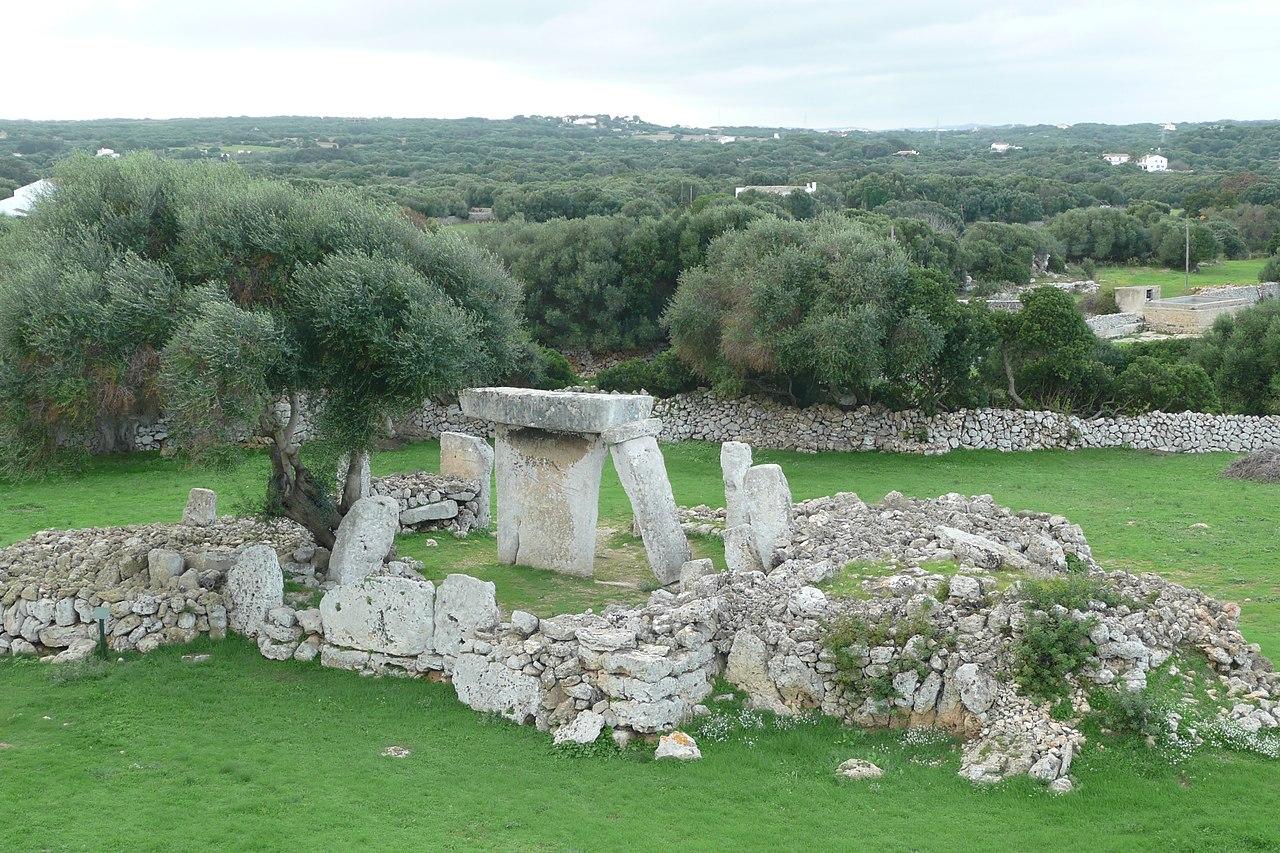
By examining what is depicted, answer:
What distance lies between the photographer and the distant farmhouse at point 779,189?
79.3 metres

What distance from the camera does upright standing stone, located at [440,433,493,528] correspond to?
21016mm

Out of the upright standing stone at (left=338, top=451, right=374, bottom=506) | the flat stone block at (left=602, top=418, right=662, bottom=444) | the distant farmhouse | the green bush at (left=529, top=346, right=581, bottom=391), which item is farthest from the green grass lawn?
the upright standing stone at (left=338, top=451, right=374, bottom=506)

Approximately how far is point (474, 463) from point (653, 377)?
43.2 ft

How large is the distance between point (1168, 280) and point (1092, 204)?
100.0 feet

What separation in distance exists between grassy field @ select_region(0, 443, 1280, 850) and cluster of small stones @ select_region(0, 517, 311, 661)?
16.6 inches

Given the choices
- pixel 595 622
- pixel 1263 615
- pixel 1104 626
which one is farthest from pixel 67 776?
pixel 1263 615

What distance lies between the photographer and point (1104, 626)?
11734 mm

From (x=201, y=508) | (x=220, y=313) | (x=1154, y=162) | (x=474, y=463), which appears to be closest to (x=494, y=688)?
(x=220, y=313)

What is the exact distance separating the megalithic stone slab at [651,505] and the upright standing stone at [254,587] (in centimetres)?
487

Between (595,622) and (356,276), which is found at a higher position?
(356,276)

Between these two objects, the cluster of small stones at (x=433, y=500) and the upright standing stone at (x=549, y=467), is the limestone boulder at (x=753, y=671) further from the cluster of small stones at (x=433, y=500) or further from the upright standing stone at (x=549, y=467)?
the cluster of small stones at (x=433, y=500)

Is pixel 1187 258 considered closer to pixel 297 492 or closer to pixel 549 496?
pixel 549 496

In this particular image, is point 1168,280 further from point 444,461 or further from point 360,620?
point 360,620

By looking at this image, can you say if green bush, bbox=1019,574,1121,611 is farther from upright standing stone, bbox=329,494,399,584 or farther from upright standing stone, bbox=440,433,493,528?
upright standing stone, bbox=440,433,493,528
